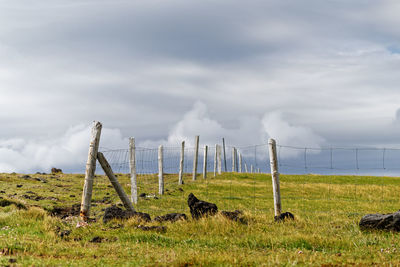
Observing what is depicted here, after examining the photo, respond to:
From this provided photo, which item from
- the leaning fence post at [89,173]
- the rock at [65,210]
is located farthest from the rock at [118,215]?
the rock at [65,210]

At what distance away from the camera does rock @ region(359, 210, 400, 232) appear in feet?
42.2

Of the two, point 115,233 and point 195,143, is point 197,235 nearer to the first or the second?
point 115,233

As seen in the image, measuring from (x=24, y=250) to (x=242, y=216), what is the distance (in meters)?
7.24

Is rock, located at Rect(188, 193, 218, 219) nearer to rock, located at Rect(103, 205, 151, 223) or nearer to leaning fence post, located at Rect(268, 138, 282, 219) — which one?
rock, located at Rect(103, 205, 151, 223)

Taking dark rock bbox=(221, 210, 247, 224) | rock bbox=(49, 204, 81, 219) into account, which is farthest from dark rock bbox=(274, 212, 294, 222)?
rock bbox=(49, 204, 81, 219)

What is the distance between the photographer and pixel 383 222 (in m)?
13.0

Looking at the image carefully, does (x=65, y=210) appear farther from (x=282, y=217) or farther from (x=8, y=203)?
(x=282, y=217)

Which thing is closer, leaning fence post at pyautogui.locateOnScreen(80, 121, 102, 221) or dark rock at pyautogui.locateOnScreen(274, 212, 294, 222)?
dark rock at pyautogui.locateOnScreen(274, 212, 294, 222)

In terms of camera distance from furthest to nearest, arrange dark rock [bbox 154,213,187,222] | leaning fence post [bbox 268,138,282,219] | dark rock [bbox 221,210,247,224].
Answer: leaning fence post [bbox 268,138,282,219]
dark rock [bbox 154,213,187,222]
dark rock [bbox 221,210,247,224]

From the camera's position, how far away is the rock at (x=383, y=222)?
42.2 feet

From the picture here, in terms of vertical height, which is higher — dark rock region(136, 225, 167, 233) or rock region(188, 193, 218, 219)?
rock region(188, 193, 218, 219)

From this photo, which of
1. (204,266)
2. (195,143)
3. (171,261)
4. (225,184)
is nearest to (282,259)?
(204,266)

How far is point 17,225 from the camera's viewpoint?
13664 mm

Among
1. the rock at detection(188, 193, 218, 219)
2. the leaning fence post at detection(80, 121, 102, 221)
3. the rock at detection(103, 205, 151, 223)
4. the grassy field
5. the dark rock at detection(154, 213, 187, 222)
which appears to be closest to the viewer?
the grassy field
